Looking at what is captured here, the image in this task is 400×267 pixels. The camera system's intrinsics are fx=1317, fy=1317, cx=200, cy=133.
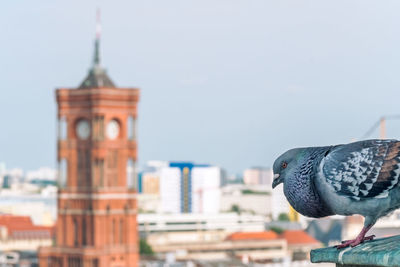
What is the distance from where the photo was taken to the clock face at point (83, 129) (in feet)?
155

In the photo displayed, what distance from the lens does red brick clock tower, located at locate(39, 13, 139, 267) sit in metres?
46.3

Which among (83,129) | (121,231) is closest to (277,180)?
(121,231)

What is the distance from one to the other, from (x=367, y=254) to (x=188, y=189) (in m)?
138

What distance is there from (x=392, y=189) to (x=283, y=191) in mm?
370

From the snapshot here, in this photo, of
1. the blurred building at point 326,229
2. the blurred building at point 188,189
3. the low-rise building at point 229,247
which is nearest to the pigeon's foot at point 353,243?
the low-rise building at point 229,247

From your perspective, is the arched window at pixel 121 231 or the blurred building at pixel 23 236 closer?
the arched window at pixel 121 231

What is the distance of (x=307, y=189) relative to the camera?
12.6 ft

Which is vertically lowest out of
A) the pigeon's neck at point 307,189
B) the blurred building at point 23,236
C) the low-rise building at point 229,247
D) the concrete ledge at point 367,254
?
the concrete ledge at point 367,254

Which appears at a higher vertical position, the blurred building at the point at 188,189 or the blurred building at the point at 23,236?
the blurred building at the point at 188,189

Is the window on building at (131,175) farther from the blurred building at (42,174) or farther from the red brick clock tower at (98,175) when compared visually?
the blurred building at (42,174)

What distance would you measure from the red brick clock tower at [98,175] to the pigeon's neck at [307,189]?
42.0m

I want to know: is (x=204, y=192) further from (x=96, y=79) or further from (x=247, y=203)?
(x=96, y=79)

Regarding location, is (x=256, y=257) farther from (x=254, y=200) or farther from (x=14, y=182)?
(x=14, y=182)

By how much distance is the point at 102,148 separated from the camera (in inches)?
1828
